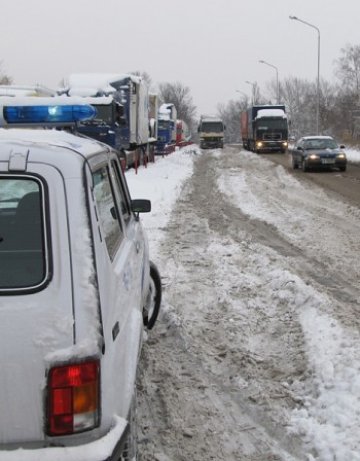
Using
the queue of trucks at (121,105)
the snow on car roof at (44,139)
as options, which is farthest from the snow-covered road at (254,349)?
the queue of trucks at (121,105)

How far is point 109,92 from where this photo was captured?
2244 cm

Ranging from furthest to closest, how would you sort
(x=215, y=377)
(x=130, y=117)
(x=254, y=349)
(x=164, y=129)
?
(x=164, y=129), (x=130, y=117), (x=254, y=349), (x=215, y=377)

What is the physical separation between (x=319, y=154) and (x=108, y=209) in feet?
76.1

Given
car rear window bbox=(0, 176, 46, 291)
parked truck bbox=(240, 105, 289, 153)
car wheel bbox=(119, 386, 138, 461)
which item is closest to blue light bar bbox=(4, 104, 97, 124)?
car rear window bbox=(0, 176, 46, 291)

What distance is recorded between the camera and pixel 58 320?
2201 millimetres

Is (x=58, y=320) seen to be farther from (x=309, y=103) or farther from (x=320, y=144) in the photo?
(x=309, y=103)

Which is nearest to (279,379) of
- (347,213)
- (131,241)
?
(131,241)

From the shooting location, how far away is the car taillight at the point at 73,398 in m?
2.19

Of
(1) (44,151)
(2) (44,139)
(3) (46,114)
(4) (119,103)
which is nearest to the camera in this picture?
(1) (44,151)

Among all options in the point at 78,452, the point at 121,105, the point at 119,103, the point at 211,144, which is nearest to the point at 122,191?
the point at 78,452

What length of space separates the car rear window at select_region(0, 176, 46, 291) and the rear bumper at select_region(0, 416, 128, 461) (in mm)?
606

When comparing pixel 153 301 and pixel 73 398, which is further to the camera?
pixel 153 301

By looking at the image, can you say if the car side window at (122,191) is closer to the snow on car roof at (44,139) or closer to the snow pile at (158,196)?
the snow on car roof at (44,139)

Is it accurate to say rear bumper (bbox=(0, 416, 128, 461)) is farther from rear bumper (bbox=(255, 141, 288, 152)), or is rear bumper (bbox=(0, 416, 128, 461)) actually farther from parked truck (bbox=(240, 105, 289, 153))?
rear bumper (bbox=(255, 141, 288, 152))
